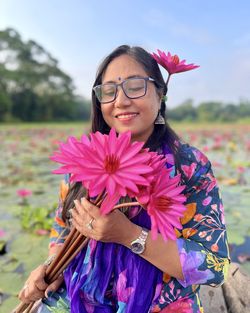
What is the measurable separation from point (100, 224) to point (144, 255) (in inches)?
6.6

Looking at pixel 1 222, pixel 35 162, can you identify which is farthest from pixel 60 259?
pixel 35 162

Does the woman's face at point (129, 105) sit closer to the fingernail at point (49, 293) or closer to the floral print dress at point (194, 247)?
the floral print dress at point (194, 247)

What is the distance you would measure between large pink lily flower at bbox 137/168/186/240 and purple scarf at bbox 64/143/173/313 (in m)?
0.30

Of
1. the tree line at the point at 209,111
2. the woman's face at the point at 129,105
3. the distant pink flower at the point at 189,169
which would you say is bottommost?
the tree line at the point at 209,111

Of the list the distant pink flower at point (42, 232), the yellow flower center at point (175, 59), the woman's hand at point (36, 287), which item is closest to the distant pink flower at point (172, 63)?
the yellow flower center at point (175, 59)

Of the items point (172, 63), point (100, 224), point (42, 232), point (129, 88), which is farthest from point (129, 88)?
point (42, 232)

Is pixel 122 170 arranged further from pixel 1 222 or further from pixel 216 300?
pixel 1 222

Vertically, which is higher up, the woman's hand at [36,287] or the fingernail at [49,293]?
the woman's hand at [36,287]

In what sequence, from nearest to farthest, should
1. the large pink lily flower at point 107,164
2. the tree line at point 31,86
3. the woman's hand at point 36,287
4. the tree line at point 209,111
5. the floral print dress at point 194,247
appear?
the large pink lily flower at point 107,164 < the floral print dress at point 194,247 < the woman's hand at point 36,287 < the tree line at point 31,86 < the tree line at point 209,111

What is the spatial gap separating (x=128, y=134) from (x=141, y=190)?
10cm

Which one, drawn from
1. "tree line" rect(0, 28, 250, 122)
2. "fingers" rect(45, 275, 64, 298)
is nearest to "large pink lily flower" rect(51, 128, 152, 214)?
"fingers" rect(45, 275, 64, 298)

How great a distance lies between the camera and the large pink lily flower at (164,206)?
0.53 m

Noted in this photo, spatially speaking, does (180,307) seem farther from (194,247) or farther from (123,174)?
(123,174)

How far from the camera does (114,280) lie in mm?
901
